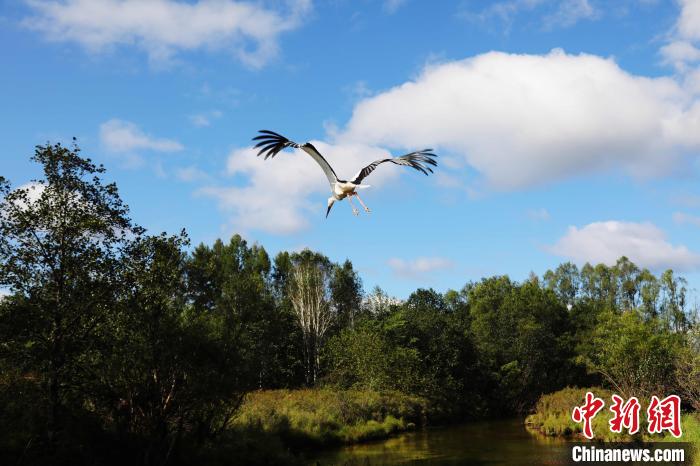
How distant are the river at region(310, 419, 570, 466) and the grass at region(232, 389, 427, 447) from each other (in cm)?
122

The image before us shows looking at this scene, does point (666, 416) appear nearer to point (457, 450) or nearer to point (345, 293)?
point (457, 450)

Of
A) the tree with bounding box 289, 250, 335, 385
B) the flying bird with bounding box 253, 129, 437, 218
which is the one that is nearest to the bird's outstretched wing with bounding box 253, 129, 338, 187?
the flying bird with bounding box 253, 129, 437, 218

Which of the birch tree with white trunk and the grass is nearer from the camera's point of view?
the grass

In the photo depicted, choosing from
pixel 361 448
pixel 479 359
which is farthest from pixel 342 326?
pixel 361 448

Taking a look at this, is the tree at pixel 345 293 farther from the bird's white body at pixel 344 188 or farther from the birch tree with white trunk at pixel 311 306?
the bird's white body at pixel 344 188

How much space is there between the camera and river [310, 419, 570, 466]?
26.6 metres

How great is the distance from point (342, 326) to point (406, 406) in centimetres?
2239

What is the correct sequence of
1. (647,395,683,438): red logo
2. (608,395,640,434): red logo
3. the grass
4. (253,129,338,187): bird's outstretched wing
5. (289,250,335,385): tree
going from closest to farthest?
(253,129,338,187): bird's outstretched wing
(647,395,683,438): red logo
(608,395,640,434): red logo
the grass
(289,250,335,385): tree

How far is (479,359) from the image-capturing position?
57156 millimetres

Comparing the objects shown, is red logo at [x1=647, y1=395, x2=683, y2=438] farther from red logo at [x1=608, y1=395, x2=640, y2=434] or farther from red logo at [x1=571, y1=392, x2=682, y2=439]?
red logo at [x1=608, y1=395, x2=640, y2=434]

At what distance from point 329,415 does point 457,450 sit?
27.3 feet

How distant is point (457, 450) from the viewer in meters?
30.5

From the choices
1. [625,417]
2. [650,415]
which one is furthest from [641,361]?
[650,415]

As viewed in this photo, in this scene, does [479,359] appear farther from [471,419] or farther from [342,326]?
[342,326]
